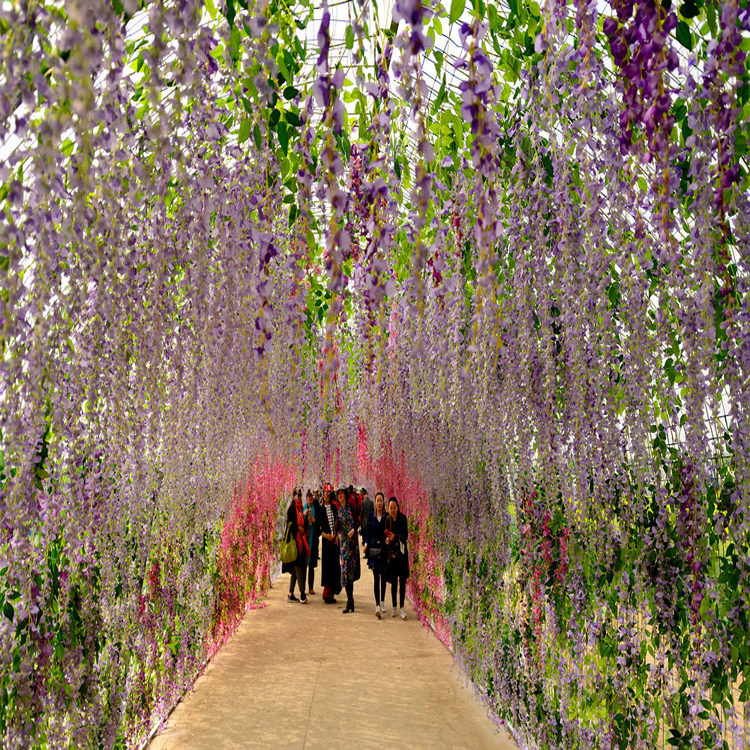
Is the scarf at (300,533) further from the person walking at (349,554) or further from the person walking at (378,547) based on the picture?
the person walking at (378,547)

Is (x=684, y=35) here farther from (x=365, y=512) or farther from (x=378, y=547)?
(x=365, y=512)

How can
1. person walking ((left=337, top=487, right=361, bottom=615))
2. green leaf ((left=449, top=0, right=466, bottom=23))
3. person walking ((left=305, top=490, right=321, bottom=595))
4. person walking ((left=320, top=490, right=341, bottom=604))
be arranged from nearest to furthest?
green leaf ((left=449, top=0, right=466, bottom=23)) < person walking ((left=337, top=487, right=361, bottom=615)) < person walking ((left=320, top=490, right=341, bottom=604)) < person walking ((left=305, top=490, right=321, bottom=595))

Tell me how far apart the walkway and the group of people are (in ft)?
2.36

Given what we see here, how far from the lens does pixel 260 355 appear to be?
74.3 inches

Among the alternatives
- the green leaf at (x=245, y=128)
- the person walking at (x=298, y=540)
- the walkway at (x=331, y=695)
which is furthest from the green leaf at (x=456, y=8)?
the person walking at (x=298, y=540)

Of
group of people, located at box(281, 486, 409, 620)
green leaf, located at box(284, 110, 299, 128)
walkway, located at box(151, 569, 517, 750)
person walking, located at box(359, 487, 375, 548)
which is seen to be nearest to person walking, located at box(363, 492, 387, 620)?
group of people, located at box(281, 486, 409, 620)

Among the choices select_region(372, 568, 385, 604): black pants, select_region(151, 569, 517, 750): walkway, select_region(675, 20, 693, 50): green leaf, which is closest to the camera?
select_region(675, 20, 693, 50): green leaf

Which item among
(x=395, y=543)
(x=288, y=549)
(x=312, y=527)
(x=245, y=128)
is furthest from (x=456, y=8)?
(x=312, y=527)

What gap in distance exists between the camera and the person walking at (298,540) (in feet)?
28.9

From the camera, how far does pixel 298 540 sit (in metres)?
8.97

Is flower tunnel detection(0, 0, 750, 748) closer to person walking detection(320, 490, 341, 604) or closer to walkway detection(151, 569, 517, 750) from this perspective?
walkway detection(151, 569, 517, 750)

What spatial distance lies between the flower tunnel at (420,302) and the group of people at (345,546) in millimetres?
3264

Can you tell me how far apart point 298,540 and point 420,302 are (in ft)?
26.5

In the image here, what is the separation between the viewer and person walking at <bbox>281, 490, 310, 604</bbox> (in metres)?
8.80
